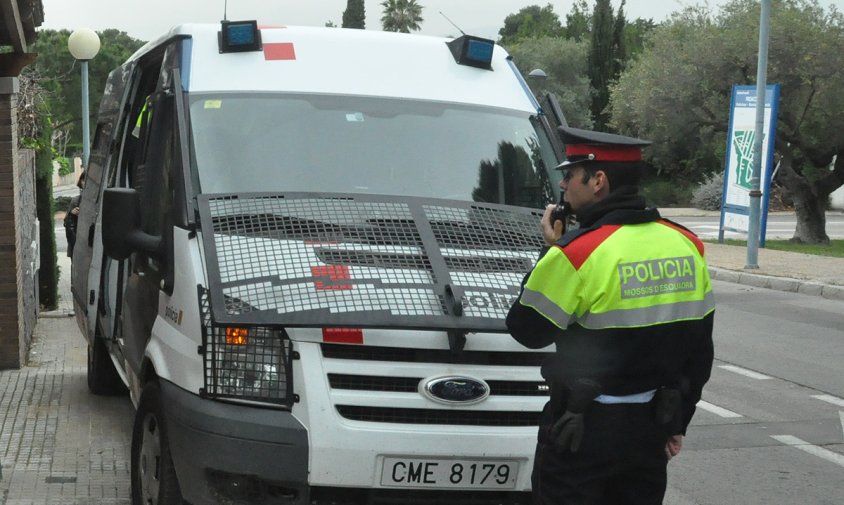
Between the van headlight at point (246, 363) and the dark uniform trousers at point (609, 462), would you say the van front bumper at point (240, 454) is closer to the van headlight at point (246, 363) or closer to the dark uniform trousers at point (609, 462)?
the van headlight at point (246, 363)

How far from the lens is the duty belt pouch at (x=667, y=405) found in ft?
12.0

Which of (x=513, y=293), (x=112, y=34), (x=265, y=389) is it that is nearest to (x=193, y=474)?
(x=265, y=389)

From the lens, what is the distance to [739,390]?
31.3 ft

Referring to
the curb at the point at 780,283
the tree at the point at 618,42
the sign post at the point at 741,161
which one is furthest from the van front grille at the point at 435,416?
the tree at the point at 618,42

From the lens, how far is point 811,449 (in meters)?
7.57

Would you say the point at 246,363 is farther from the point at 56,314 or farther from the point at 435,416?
the point at 56,314

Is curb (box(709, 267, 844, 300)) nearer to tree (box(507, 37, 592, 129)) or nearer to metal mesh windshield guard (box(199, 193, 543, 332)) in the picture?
Answer: metal mesh windshield guard (box(199, 193, 543, 332))

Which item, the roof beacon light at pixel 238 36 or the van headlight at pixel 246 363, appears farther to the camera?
the roof beacon light at pixel 238 36

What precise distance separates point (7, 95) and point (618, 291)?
7.06 meters

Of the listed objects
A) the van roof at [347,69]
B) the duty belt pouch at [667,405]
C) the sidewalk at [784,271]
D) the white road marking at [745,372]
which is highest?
the van roof at [347,69]

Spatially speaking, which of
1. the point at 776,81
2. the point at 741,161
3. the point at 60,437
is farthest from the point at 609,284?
the point at 776,81

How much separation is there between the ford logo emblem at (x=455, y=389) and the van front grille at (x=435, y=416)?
0.05m

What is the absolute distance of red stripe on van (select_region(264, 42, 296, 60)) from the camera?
5887 mm

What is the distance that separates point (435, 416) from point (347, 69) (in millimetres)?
2093
